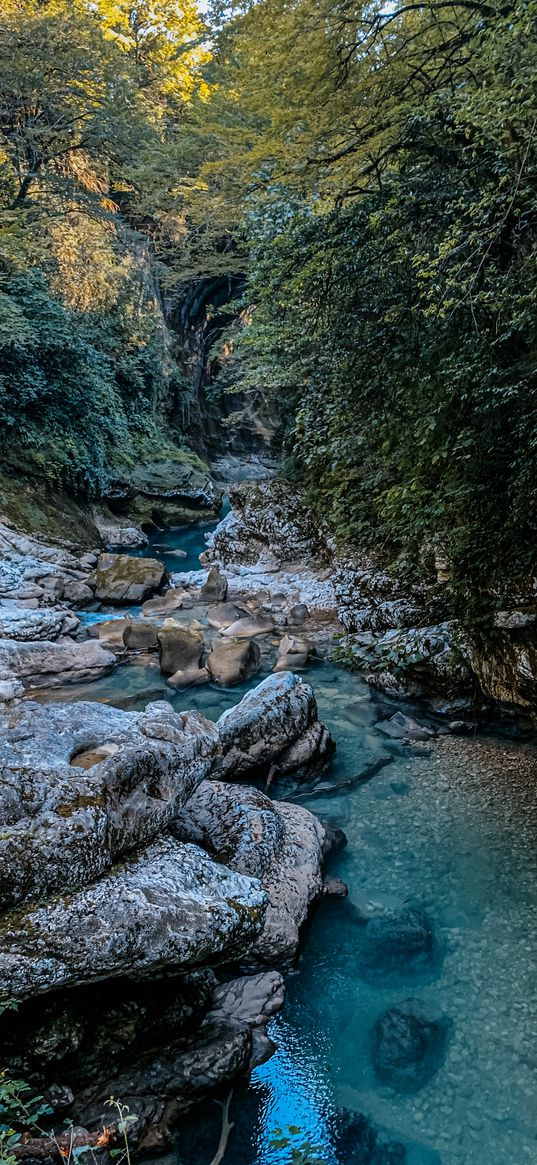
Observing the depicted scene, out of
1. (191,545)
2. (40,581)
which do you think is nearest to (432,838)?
(40,581)

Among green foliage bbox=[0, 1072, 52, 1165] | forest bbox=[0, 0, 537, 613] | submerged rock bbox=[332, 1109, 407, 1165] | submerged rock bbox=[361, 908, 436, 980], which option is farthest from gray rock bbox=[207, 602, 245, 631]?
green foliage bbox=[0, 1072, 52, 1165]

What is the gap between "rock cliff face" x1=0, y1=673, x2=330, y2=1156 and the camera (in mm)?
3085

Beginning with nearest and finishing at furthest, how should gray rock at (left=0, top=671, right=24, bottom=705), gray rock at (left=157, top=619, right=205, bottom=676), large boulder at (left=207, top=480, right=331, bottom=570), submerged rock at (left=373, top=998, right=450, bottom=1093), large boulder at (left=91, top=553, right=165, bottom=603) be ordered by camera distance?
submerged rock at (left=373, top=998, right=450, bottom=1093)
gray rock at (left=0, top=671, right=24, bottom=705)
gray rock at (left=157, top=619, right=205, bottom=676)
large boulder at (left=91, top=553, right=165, bottom=603)
large boulder at (left=207, top=480, right=331, bottom=570)

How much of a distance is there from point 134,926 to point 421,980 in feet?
7.12

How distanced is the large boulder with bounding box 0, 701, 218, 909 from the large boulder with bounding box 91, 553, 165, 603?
7.79 meters

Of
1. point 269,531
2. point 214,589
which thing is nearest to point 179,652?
point 214,589

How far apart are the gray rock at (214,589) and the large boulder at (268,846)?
759cm

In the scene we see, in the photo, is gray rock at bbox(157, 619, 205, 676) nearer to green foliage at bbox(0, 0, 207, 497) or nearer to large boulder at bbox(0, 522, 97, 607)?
large boulder at bbox(0, 522, 97, 607)

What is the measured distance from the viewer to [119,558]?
45.4ft

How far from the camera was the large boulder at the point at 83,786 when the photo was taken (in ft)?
10.8

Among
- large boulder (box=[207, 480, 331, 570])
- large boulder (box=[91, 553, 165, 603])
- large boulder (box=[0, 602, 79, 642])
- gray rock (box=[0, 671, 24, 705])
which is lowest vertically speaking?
gray rock (box=[0, 671, 24, 705])

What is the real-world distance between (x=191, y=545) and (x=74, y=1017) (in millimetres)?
15977

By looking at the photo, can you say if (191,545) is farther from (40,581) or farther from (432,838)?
(432,838)

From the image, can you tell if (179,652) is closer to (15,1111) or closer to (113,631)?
(113,631)
